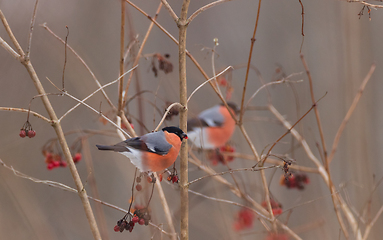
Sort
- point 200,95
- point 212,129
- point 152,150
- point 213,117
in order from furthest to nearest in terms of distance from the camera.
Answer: point 200,95
point 213,117
point 212,129
point 152,150

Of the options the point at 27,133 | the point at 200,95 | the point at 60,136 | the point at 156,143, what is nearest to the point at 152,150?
the point at 156,143

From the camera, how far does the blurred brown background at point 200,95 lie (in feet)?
8.08

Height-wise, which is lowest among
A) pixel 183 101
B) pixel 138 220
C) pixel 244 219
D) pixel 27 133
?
pixel 244 219

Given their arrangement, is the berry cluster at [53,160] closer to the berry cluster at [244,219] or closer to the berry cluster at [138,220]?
the berry cluster at [138,220]

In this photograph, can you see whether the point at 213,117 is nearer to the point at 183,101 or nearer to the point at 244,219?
the point at 244,219

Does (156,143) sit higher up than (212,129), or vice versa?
(156,143)

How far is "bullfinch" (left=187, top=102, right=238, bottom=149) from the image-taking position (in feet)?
6.64

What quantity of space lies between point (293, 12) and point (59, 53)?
11.3 ft

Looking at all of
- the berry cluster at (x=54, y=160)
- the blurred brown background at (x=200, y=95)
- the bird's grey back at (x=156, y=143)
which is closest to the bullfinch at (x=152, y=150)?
the bird's grey back at (x=156, y=143)

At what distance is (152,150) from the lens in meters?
0.98

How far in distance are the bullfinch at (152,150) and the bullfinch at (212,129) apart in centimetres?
84

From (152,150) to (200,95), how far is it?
12.2ft

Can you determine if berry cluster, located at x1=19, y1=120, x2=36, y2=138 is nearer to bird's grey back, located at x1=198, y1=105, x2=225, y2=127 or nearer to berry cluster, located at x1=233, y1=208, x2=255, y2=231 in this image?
bird's grey back, located at x1=198, y1=105, x2=225, y2=127

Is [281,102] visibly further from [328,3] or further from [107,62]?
[107,62]
